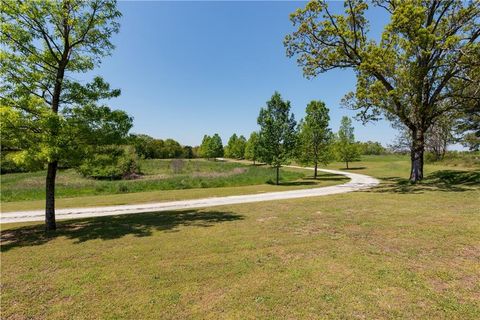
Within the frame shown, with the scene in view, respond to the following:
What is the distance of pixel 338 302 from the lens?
4094 millimetres

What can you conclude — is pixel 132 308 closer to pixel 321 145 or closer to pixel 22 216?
pixel 22 216

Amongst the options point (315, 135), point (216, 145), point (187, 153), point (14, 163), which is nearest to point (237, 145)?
point (216, 145)

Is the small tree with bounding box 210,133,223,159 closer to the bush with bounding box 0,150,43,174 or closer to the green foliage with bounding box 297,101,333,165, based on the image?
the green foliage with bounding box 297,101,333,165

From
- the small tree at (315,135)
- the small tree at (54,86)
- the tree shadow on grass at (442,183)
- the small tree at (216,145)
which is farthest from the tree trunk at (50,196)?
the small tree at (216,145)

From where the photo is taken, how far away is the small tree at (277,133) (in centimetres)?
2520

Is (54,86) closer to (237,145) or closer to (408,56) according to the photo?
(408,56)

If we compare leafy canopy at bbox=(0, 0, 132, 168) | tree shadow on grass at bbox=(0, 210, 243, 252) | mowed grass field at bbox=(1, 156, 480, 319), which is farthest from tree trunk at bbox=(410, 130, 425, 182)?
leafy canopy at bbox=(0, 0, 132, 168)

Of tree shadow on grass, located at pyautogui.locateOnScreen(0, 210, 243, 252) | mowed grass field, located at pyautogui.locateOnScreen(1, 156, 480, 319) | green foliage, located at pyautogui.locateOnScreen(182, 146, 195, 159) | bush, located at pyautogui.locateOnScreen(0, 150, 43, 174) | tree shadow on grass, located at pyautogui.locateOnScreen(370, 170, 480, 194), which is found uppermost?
green foliage, located at pyautogui.locateOnScreen(182, 146, 195, 159)

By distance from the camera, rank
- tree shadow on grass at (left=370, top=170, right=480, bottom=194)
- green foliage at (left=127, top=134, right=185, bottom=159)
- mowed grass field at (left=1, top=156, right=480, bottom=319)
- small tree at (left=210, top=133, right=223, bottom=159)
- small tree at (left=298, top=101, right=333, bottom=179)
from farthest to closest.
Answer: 1. green foliage at (left=127, top=134, right=185, bottom=159)
2. small tree at (left=210, top=133, right=223, bottom=159)
3. small tree at (left=298, top=101, right=333, bottom=179)
4. tree shadow on grass at (left=370, top=170, right=480, bottom=194)
5. mowed grass field at (left=1, top=156, right=480, bottom=319)

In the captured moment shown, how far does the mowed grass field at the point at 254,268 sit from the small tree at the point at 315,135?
69.6ft

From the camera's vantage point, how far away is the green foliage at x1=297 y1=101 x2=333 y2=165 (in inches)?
1200

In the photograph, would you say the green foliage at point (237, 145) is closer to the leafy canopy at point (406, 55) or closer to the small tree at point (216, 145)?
the small tree at point (216, 145)

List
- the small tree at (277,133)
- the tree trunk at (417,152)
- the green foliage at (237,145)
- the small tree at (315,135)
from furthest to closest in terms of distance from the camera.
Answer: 1. the green foliage at (237,145)
2. the small tree at (315,135)
3. the small tree at (277,133)
4. the tree trunk at (417,152)

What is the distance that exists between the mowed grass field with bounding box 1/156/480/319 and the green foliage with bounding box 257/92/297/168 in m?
15.7
